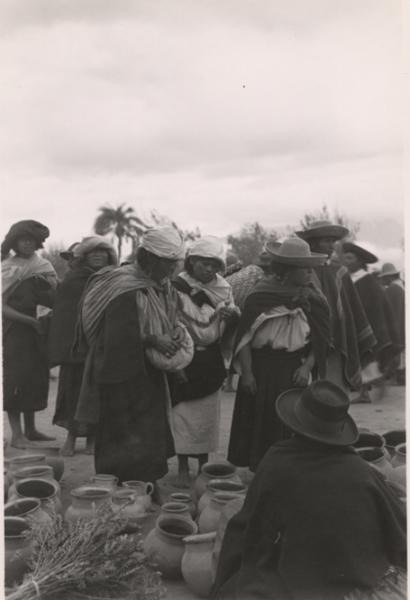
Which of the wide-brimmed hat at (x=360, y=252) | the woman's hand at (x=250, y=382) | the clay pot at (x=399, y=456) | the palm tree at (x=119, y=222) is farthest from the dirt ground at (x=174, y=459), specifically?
the palm tree at (x=119, y=222)

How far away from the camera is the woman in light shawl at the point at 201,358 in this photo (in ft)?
18.2

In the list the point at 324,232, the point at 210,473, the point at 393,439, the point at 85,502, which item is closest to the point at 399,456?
the point at 393,439

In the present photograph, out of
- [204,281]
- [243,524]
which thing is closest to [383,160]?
[204,281]

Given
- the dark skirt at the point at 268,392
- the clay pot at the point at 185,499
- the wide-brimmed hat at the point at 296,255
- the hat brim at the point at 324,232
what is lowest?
the clay pot at the point at 185,499

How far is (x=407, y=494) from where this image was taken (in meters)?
3.90

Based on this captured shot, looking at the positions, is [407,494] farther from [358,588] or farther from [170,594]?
[170,594]

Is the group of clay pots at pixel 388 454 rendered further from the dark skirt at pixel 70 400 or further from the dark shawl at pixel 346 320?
the dark skirt at pixel 70 400

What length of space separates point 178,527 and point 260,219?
2126mm

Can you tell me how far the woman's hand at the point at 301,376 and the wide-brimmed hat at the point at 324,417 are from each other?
1707 mm

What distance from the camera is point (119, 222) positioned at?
512cm

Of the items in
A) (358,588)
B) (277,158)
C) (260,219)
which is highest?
(277,158)

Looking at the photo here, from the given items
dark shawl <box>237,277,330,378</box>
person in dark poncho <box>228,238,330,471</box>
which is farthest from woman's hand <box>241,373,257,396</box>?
dark shawl <box>237,277,330,378</box>

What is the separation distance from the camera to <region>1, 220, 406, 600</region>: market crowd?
4957 millimetres

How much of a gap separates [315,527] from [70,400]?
11.6 feet
